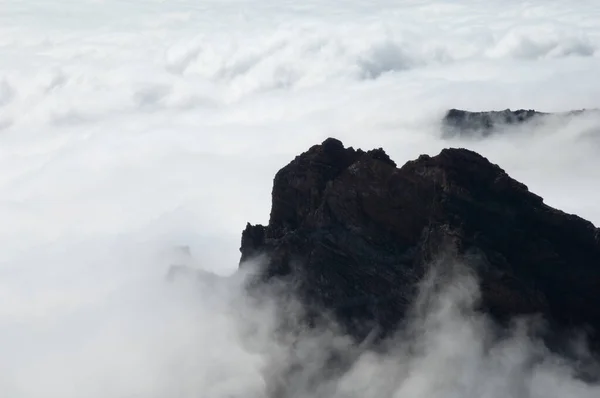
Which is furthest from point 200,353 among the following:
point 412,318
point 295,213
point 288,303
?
point 412,318

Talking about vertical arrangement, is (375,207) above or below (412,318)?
above

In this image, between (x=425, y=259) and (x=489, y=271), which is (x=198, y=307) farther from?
(x=489, y=271)

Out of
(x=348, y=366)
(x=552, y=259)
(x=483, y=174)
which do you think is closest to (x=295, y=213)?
(x=348, y=366)

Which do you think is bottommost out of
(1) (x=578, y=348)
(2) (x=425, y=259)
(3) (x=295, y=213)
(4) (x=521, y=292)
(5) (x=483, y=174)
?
(1) (x=578, y=348)

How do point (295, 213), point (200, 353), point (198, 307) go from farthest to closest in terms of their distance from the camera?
1. point (198, 307)
2. point (200, 353)
3. point (295, 213)

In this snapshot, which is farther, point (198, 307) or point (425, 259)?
point (198, 307)

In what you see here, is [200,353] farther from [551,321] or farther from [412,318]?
[551,321]

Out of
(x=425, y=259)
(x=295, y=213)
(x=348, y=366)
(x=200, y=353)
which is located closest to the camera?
(x=425, y=259)
